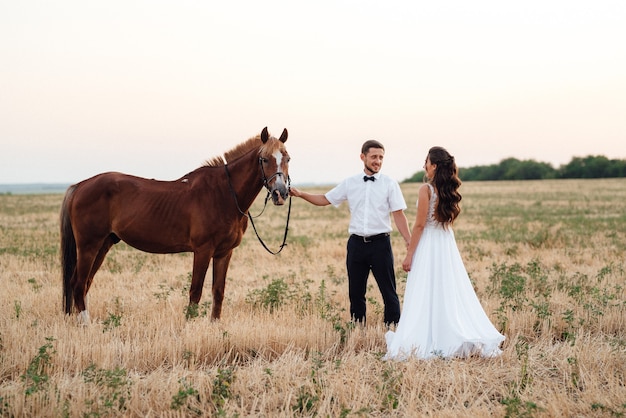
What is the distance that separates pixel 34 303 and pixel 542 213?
24.3m

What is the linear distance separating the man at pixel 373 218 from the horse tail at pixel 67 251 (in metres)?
3.77

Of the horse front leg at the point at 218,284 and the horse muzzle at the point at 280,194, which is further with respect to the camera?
the horse front leg at the point at 218,284

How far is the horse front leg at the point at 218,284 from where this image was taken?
698 cm

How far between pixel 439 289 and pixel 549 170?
4305 inches

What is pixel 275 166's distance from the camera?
646cm

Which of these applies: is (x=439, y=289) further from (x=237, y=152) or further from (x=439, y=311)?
(x=237, y=152)

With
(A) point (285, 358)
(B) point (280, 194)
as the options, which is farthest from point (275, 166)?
(A) point (285, 358)

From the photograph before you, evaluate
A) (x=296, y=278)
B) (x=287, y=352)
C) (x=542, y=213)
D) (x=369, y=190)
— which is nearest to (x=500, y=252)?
(x=296, y=278)

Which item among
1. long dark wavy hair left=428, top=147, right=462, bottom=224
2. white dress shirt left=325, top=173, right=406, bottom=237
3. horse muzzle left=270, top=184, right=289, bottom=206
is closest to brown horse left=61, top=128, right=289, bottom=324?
horse muzzle left=270, top=184, right=289, bottom=206

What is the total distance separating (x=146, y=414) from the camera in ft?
13.9

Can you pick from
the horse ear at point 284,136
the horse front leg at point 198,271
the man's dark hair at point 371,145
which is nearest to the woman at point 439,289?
the man's dark hair at point 371,145

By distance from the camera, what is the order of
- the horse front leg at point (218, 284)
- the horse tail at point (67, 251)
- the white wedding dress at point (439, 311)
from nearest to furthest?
the white wedding dress at point (439, 311) < the horse front leg at point (218, 284) < the horse tail at point (67, 251)

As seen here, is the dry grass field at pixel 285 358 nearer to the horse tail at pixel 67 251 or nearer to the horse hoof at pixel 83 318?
the horse hoof at pixel 83 318

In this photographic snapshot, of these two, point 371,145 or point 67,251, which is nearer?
point 371,145
